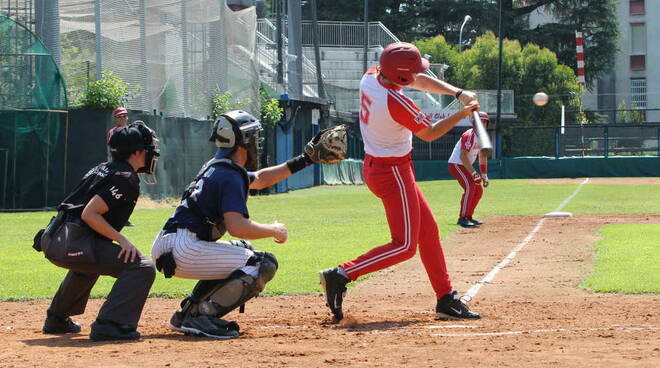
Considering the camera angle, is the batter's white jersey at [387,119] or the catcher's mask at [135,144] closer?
the catcher's mask at [135,144]

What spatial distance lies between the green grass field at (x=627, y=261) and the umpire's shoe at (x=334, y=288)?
295cm

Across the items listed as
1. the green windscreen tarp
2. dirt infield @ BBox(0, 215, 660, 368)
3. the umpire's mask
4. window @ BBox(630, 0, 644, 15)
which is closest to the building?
window @ BBox(630, 0, 644, 15)

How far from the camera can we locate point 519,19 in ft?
233

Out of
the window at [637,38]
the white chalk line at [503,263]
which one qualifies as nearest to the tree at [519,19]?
the window at [637,38]

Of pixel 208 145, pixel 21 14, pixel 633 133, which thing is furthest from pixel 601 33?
pixel 21 14

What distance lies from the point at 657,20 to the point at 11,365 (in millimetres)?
67967

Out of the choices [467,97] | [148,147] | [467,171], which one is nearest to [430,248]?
[467,97]

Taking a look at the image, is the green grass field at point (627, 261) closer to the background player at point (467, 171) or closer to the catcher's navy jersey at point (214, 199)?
the background player at point (467, 171)

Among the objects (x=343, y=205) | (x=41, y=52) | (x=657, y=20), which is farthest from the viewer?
(x=657, y=20)

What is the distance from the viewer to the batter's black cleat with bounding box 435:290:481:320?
757 centimetres

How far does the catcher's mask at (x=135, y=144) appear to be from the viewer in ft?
22.8

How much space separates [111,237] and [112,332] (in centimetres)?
62

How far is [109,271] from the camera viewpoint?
6.89 metres

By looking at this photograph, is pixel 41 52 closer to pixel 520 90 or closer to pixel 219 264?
pixel 219 264
